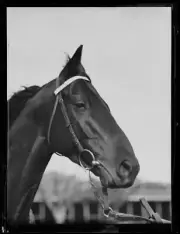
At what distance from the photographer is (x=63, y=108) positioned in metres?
1.91

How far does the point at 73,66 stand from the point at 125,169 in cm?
48

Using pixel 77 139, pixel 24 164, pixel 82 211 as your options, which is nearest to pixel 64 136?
pixel 77 139

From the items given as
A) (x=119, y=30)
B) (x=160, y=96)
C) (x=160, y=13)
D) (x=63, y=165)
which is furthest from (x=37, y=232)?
(x=160, y=13)

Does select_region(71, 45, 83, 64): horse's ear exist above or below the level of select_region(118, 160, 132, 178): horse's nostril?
above

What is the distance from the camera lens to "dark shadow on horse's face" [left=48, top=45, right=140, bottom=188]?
188cm

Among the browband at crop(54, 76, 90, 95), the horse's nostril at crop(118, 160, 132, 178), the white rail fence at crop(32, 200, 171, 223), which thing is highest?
the browband at crop(54, 76, 90, 95)

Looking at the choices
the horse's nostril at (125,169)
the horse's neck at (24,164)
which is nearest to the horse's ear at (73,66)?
the horse's neck at (24,164)

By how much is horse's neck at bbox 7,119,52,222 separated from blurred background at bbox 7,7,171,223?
0.04m

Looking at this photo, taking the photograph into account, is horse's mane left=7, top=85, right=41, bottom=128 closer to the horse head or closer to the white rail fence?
the horse head

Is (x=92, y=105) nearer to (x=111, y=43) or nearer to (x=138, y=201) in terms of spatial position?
(x=111, y=43)

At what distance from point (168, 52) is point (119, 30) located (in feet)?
0.75

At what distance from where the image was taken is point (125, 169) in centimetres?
188

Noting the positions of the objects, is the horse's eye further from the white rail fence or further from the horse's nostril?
the white rail fence

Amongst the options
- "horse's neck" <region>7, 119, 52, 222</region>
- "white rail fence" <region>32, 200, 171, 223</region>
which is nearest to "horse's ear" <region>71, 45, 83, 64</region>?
"horse's neck" <region>7, 119, 52, 222</region>
